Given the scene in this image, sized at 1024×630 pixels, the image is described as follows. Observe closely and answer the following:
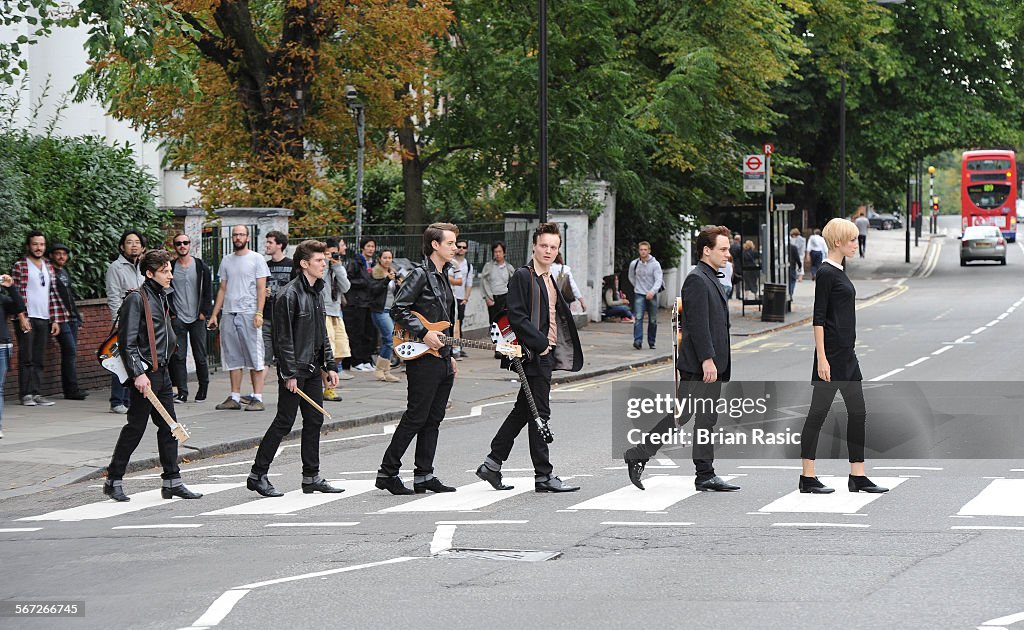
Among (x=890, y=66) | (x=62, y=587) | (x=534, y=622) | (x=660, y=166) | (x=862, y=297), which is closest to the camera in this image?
(x=534, y=622)

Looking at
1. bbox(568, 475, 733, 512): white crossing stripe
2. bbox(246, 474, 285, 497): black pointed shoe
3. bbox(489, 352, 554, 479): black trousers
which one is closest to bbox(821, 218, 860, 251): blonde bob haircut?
bbox(568, 475, 733, 512): white crossing stripe

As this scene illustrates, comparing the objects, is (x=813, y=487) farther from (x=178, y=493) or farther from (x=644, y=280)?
(x=644, y=280)

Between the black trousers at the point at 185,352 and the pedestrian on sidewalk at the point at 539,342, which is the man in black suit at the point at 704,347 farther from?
the black trousers at the point at 185,352

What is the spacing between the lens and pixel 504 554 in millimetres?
7867

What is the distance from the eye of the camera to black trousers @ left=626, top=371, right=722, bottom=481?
9.84m

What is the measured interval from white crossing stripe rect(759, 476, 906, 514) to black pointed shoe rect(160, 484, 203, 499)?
4.08 meters

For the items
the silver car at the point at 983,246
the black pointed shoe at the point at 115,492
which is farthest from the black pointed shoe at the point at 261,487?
the silver car at the point at 983,246

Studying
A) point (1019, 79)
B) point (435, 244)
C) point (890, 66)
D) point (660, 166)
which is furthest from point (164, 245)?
point (1019, 79)

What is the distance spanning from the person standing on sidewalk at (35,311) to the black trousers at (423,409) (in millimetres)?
7084

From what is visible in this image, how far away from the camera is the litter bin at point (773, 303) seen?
32.0 metres

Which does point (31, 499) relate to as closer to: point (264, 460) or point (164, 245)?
point (264, 460)

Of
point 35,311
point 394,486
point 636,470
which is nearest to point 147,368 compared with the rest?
point 394,486

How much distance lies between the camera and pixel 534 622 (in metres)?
6.29

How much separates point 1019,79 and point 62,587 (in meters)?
48.2
